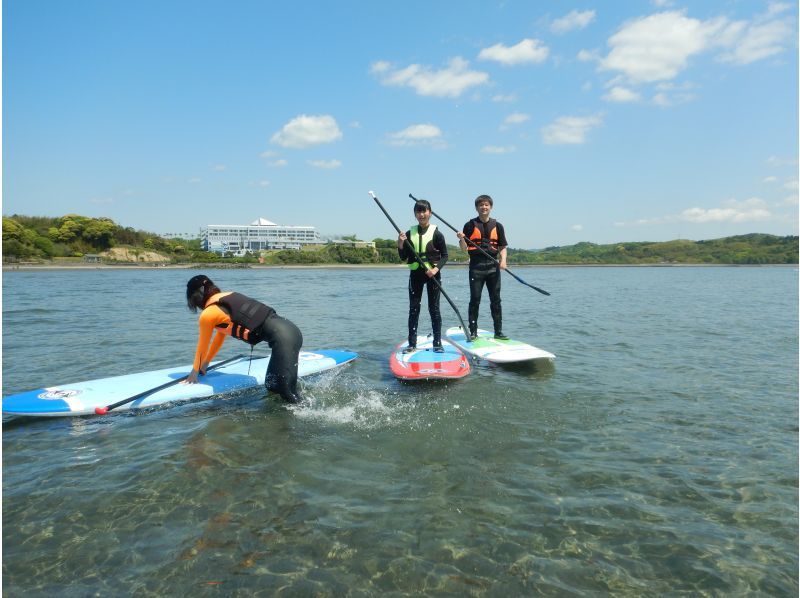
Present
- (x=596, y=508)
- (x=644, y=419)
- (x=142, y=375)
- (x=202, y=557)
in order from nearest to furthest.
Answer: (x=202, y=557) < (x=596, y=508) < (x=644, y=419) < (x=142, y=375)

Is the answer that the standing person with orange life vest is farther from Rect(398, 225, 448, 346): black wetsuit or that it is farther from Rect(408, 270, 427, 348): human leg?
Rect(408, 270, 427, 348): human leg

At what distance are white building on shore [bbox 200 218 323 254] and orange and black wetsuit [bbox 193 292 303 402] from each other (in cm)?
14324

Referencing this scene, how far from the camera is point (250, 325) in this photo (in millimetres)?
5832

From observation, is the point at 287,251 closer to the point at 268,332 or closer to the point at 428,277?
the point at 428,277

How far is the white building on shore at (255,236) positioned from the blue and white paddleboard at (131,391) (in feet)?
465

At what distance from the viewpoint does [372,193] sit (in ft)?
28.8

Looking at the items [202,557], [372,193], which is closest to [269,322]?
[202,557]

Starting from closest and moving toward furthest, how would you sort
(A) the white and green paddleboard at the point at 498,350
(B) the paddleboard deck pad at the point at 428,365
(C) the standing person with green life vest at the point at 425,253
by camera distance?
(B) the paddleboard deck pad at the point at 428,365 < (C) the standing person with green life vest at the point at 425,253 < (A) the white and green paddleboard at the point at 498,350

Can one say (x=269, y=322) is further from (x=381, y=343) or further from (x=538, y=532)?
(x=381, y=343)

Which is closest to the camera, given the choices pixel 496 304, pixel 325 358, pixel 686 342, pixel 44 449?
pixel 44 449

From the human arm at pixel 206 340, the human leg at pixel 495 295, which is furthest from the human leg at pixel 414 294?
the human arm at pixel 206 340

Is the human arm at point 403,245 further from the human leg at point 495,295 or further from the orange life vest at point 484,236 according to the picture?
the human leg at point 495,295

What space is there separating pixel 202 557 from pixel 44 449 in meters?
3.10

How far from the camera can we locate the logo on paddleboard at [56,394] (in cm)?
608
